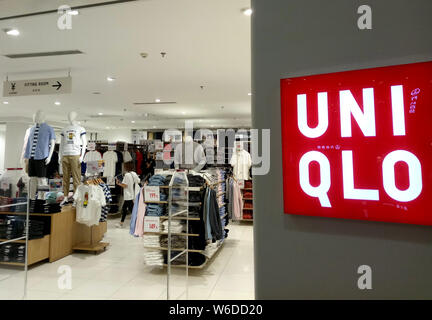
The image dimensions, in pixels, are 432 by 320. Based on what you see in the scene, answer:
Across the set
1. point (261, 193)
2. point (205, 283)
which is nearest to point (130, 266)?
point (205, 283)

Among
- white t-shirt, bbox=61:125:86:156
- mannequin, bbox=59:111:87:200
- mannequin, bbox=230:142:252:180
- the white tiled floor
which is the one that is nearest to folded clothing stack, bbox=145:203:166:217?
the white tiled floor

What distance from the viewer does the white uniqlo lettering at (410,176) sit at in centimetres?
107

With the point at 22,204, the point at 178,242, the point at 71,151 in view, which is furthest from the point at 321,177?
the point at 71,151

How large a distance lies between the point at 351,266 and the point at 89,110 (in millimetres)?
9658

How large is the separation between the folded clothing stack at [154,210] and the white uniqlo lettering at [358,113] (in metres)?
3.18

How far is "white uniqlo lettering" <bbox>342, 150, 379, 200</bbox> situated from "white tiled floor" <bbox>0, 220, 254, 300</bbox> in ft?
8.44

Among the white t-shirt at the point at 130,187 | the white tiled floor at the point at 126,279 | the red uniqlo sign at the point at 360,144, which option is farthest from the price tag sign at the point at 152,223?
the white t-shirt at the point at 130,187

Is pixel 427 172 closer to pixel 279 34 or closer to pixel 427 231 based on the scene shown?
pixel 427 231

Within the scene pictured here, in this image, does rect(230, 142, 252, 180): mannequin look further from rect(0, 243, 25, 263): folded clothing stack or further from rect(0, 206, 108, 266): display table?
rect(0, 243, 25, 263): folded clothing stack

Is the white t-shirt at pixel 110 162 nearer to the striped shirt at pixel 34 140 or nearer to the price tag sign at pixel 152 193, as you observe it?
the striped shirt at pixel 34 140

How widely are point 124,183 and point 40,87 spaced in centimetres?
306

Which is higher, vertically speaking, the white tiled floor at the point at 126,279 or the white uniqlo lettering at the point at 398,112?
the white uniqlo lettering at the point at 398,112

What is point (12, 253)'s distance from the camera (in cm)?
392

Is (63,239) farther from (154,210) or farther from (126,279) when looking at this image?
(154,210)
